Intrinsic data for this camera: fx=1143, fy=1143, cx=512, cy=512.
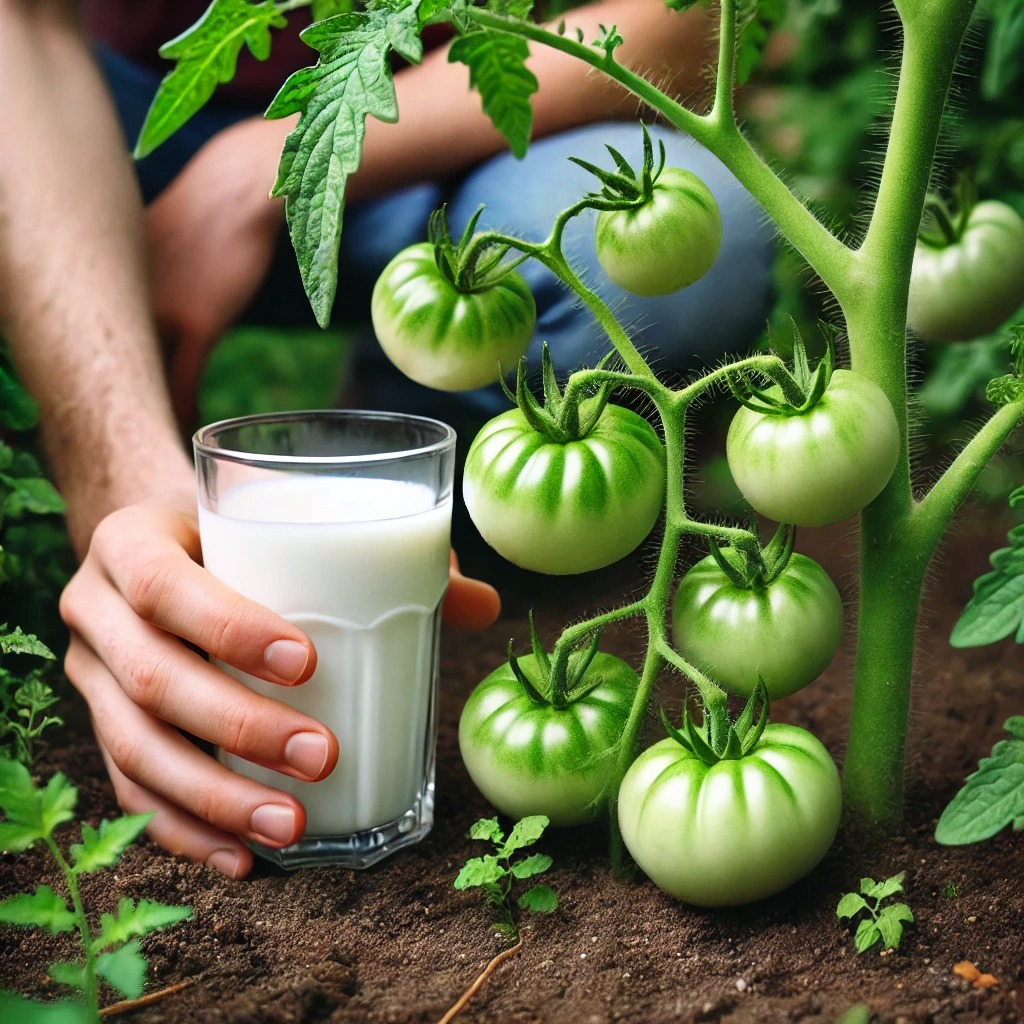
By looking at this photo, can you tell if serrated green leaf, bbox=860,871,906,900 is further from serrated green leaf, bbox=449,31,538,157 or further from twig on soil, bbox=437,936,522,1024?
serrated green leaf, bbox=449,31,538,157

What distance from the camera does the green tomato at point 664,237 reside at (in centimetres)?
91

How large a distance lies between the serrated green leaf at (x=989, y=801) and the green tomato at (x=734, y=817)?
91 millimetres

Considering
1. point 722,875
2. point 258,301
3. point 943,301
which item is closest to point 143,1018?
point 722,875

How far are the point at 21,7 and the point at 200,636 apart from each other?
1.22 metres

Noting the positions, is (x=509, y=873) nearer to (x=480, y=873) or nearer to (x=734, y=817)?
(x=480, y=873)

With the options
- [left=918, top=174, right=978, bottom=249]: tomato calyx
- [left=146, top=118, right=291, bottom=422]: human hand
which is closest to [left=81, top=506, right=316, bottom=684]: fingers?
[left=146, top=118, right=291, bottom=422]: human hand

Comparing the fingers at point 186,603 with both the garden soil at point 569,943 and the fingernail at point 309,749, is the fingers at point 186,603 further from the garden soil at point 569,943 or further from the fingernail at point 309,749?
the garden soil at point 569,943

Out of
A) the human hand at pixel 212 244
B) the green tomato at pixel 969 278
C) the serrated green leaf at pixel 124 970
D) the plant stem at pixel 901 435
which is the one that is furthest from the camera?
the human hand at pixel 212 244

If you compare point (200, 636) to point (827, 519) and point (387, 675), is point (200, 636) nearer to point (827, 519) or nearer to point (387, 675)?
point (387, 675)

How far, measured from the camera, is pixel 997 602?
2.95 feet

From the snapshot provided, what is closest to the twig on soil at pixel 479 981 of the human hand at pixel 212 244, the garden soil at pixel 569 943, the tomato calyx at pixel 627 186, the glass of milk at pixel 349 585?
the garden soil at pixel 569 943

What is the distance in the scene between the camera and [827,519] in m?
0.88

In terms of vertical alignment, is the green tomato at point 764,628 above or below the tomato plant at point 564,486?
below

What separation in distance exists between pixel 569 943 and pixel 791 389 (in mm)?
492
